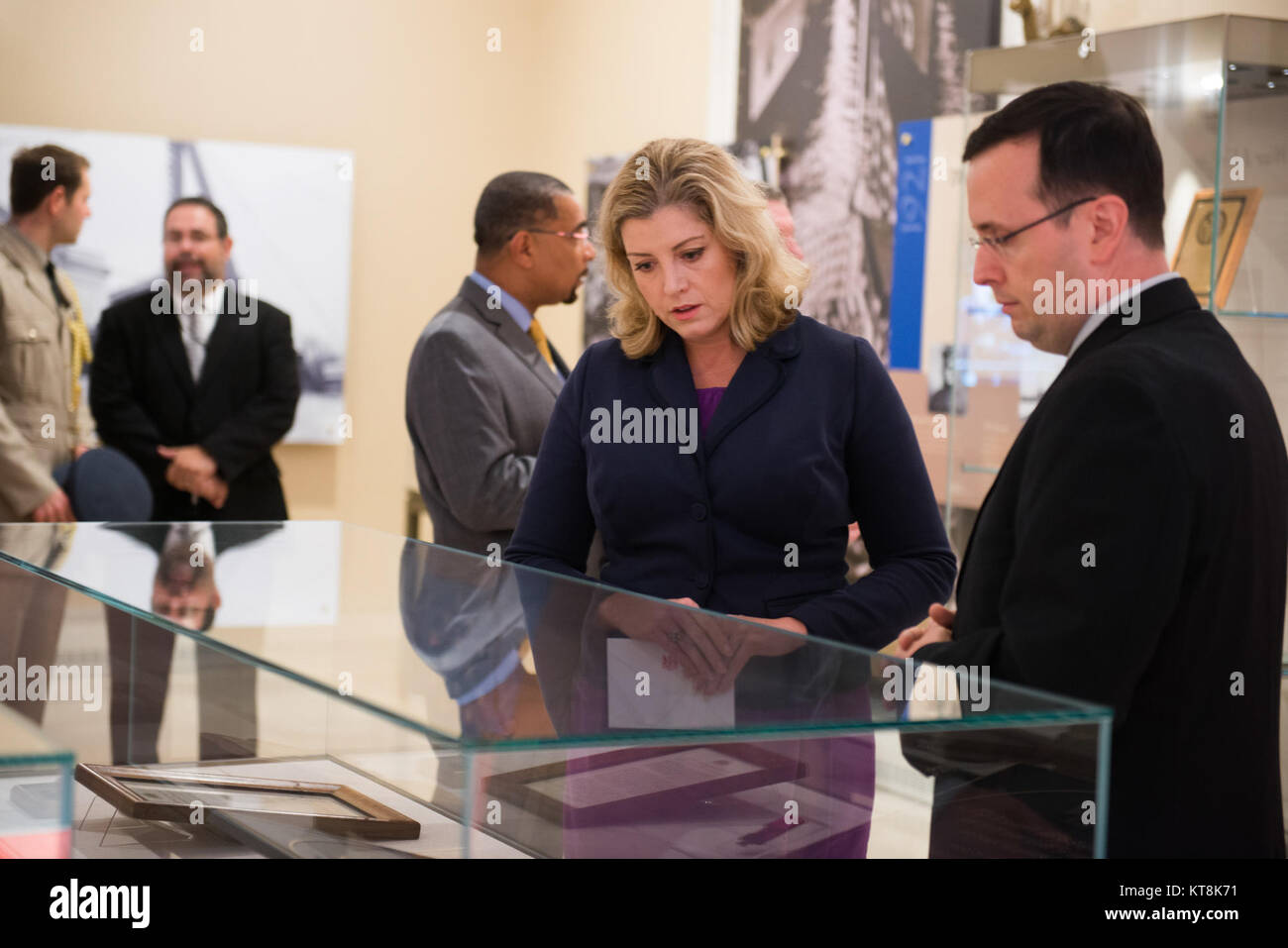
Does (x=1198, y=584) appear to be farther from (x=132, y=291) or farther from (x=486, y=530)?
(x=132, y=291)

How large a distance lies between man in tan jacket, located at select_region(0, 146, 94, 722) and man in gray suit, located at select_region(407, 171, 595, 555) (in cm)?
141

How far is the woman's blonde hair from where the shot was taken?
2.48 metres

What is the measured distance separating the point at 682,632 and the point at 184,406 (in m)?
3.67

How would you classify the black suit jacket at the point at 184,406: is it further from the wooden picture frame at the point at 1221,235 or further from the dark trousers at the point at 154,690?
the wooden picture frame at the point at 1221,235

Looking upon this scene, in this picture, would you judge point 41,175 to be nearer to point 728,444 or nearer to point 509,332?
point 509,332

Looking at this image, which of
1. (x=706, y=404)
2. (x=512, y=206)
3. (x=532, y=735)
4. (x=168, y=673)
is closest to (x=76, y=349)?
(x=512, y=206)

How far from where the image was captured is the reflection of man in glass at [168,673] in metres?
2.33

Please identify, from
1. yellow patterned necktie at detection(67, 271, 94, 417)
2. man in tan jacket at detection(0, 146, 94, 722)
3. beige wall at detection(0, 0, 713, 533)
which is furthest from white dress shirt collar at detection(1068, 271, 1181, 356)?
beige wall at detection(0, 0, 713, 533)

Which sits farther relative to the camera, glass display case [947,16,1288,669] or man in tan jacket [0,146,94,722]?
man in tan jacket [0,146,94,722]

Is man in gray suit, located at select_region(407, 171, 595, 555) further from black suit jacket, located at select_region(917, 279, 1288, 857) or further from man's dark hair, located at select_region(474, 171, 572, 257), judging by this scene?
black suit jacket, located at select_region(917, 279, 1288, 857)

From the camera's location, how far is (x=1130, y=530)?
1535 mm

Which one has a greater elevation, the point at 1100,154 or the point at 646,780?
the point at 1100,154
